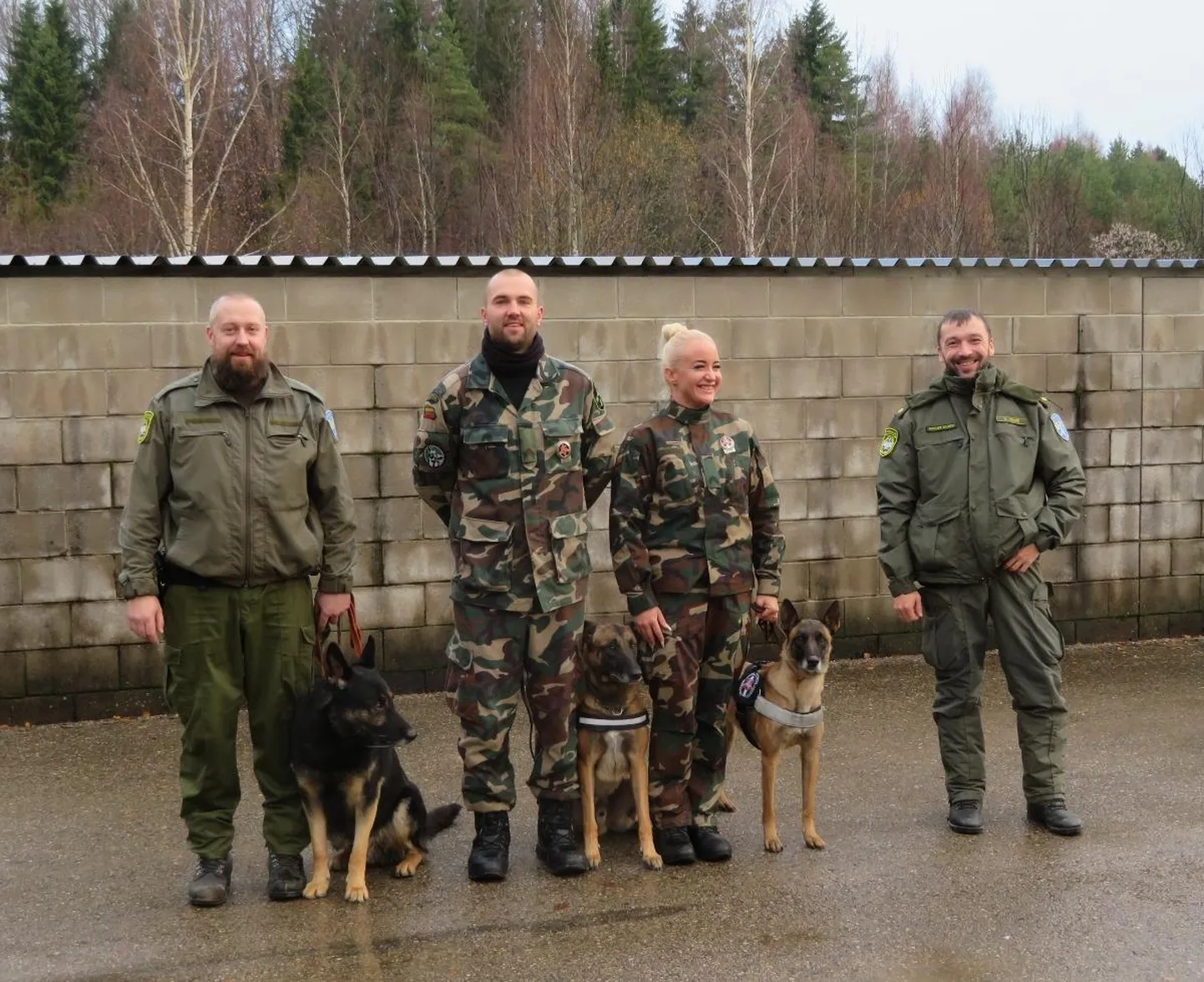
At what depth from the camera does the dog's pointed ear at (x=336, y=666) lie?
4.18 m

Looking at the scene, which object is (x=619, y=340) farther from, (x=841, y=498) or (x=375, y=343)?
(x=841, y=498)

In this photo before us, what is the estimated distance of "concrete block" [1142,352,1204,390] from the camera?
26.4 ft

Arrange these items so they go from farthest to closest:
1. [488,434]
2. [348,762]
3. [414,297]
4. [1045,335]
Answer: [1045,335]
[414,297]
[488,434]
[348,762]

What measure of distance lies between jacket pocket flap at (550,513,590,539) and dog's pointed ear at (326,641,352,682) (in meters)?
0.83

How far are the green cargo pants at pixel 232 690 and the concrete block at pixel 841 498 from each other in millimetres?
4038

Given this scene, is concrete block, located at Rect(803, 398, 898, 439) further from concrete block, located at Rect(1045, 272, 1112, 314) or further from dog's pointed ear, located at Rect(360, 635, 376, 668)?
dog's pointed ear, located at Rect(360, 635, 376, 668)

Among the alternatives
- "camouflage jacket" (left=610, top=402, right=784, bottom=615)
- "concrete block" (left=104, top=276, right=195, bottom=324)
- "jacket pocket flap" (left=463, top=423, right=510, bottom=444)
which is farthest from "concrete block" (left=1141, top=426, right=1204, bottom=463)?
"concrete block" (left=104, top=276, right=195, bottom=324)

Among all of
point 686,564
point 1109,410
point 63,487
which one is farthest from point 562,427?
point 1109,410

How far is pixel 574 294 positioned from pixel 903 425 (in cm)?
271

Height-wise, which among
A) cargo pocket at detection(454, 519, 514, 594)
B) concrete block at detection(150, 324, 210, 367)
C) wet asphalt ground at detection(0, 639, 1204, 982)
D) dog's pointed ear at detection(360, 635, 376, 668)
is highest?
concrete block at detection(150, 324, 210, 367)

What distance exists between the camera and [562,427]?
4.42 meters

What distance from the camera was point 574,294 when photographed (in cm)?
718

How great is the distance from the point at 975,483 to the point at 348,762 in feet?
8.31

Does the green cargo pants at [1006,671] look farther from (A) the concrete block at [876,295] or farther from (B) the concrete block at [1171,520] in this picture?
(B) the concrete block at [1171,520]
